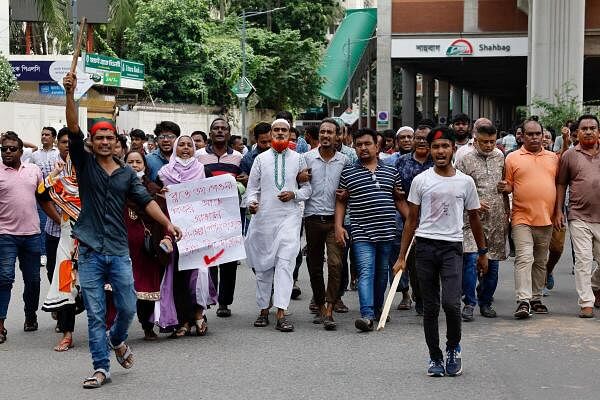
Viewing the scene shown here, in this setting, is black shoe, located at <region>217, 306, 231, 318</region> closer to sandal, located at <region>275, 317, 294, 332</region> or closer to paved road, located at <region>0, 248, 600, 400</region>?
paved road, located at <region>0, 248, 600, 400</region>

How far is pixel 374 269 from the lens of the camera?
32.4 ft

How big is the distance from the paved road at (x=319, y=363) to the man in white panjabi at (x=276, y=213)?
0.47m

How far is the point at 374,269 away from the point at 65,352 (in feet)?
9.59

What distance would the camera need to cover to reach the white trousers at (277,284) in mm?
9948

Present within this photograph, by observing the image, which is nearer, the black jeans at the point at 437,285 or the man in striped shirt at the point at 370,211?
the black jeans at the point at 437,285

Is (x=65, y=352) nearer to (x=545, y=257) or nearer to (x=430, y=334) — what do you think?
(x=430, y=334)

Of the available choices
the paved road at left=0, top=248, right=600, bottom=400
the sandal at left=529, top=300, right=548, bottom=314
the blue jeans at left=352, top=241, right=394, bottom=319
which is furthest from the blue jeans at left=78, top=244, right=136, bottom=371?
the sandal at left=529, top=300, right=548, bottom=314

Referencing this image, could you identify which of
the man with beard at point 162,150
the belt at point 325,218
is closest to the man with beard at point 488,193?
the belt at point 325,218

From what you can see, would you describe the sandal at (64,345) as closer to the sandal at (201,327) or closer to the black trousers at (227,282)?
the sandal at (201,327)

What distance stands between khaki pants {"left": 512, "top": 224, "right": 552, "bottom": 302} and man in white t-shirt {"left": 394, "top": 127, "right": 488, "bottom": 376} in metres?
2.50

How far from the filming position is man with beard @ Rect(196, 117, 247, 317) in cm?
1080

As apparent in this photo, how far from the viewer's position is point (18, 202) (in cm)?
964

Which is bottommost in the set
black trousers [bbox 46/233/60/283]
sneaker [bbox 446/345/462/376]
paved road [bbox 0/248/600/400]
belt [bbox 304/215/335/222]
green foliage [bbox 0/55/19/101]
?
paved road [bbox 0/248/600/400]

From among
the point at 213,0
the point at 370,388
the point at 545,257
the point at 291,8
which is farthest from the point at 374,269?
the point at 291,8
